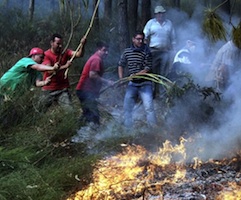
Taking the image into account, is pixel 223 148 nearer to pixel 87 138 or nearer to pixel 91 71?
pixel 87 138

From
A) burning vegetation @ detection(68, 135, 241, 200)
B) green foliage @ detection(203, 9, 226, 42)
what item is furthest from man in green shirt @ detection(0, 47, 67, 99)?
green foliage @ detection(203, 9, 226, 42)

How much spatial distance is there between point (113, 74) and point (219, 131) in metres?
3.57

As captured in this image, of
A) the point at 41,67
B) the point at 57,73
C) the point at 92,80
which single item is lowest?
the point at 92,80

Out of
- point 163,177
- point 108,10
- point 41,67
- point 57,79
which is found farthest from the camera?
point 108,10

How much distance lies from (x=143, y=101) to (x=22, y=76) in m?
2.02

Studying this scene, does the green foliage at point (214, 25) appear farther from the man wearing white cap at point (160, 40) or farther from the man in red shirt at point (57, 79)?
the man wearing white cap at point (160, 40)

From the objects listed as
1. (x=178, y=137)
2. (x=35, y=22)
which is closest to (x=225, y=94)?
(x=178, y=137)

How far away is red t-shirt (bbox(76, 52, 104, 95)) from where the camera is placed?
20.9 ft

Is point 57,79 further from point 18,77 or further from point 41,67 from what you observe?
point 41,67

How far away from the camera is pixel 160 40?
8031 millimetres

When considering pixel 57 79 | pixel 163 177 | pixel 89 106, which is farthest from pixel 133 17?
pixel 163 177

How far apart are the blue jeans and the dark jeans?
0.57m

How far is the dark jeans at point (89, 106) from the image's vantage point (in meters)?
5.88

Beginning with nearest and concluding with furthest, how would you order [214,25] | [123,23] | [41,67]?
[214,25], [41,67], [123,23]
